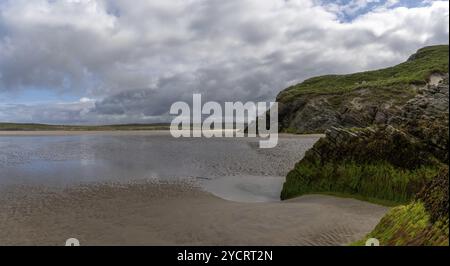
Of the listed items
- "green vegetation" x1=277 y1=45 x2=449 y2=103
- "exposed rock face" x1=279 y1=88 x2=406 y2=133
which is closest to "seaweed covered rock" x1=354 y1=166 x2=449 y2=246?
"exposed rock face" x1=279 y1=88 x2=406 y2=133

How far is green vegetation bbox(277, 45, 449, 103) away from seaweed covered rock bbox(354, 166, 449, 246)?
86640mm

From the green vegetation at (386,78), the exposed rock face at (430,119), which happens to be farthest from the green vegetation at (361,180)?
the green vegetation at (386,78)

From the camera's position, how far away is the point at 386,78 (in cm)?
11756

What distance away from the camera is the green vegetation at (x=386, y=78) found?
292 feet

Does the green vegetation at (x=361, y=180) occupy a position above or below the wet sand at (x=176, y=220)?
above

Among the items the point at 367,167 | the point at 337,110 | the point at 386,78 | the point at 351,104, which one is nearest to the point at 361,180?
the point at 367,167

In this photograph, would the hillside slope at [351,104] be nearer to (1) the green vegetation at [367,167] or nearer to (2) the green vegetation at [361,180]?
(1) the green vegetation at [367,167]

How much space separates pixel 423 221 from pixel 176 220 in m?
9.26

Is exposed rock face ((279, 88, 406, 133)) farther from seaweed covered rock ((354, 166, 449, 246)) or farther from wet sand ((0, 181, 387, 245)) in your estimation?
seaweed covered rock ((354, 166, 449, 246))

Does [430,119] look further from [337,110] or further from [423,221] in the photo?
[337,110]

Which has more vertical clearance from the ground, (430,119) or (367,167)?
(430,119)

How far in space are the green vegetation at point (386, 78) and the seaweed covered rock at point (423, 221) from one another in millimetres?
86640

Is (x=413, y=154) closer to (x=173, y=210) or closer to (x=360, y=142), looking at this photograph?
(x=360, y=142)
